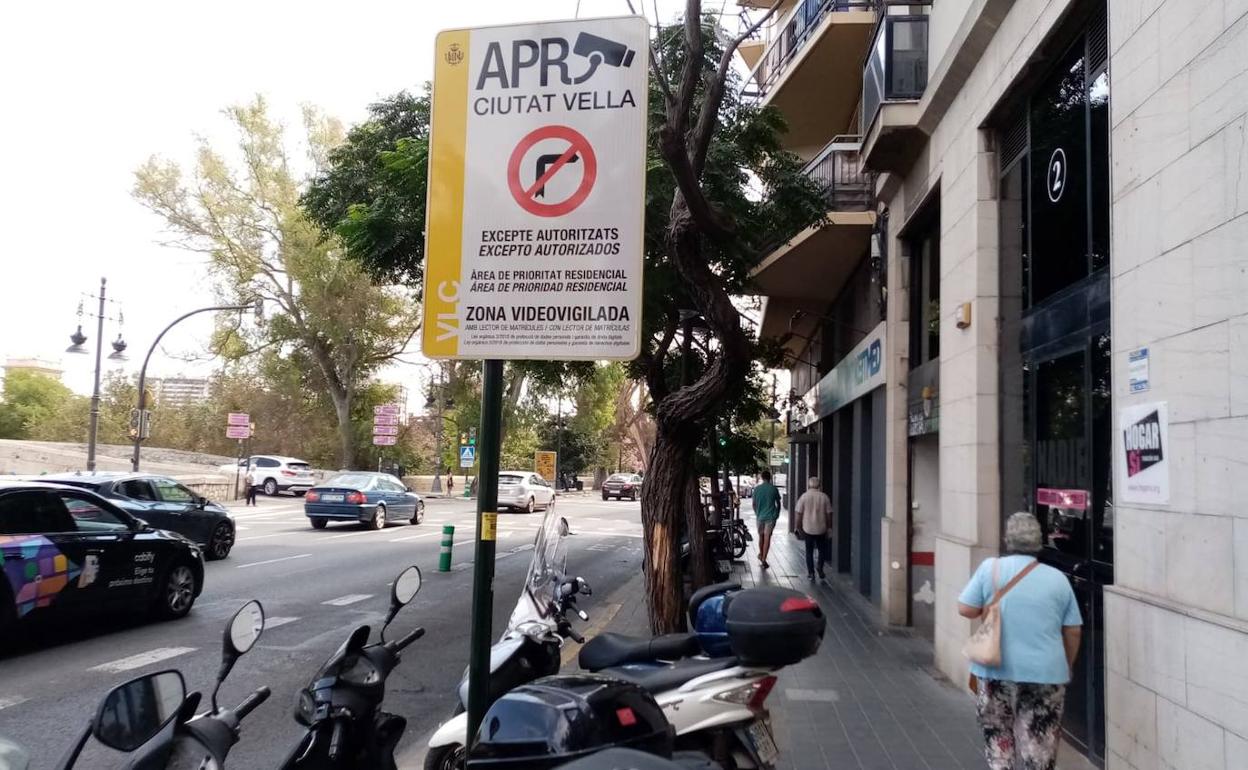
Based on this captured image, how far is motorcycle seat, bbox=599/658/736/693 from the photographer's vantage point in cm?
405

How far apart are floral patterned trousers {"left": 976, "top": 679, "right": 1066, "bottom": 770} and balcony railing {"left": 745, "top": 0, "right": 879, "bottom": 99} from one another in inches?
406

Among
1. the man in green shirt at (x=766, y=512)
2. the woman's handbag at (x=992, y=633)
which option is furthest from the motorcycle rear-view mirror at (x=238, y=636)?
the man in green shirt at (x=766, y=512)

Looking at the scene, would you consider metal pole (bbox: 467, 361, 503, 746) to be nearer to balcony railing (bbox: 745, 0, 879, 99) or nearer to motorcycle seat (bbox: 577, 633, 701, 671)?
motorcycle seat (bbox: 577, 633, 701, 671)

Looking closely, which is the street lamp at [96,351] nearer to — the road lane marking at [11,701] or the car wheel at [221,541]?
the car wheel at [221,541]

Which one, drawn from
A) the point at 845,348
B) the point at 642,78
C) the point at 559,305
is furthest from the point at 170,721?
the point at 845,348

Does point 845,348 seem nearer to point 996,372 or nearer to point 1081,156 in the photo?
point 996,372

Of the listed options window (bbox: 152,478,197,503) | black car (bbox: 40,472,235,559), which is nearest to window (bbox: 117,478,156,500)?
black car (bbox: 40,472,235,559)

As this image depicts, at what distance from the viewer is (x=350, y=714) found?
3.27 metres

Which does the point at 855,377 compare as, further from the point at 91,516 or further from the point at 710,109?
the point at 91,516

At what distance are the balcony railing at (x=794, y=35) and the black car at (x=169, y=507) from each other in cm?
1183

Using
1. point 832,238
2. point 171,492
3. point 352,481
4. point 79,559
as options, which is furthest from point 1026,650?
point 352,481

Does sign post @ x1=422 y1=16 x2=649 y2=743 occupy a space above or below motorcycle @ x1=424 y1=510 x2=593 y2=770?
above

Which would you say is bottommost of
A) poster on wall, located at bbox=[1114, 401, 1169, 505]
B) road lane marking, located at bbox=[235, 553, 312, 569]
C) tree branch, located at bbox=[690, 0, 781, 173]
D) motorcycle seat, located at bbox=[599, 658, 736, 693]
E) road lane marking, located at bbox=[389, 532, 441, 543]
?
road lane marking, located at bbox=[389, 532, 441, 543]

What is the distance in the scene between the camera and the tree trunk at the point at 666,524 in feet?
26.4
